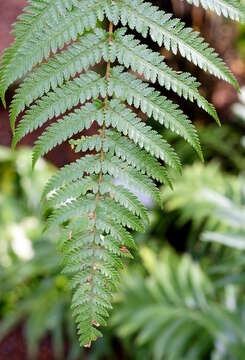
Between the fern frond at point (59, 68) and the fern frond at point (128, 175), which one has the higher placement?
the fern frond at point (59, 68)

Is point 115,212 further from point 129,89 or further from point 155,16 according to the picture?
point 155,16

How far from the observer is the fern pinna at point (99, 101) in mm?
722

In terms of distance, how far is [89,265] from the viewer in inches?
30.8

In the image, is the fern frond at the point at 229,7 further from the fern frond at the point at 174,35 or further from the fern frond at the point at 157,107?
the fern frond at the point at 157,107

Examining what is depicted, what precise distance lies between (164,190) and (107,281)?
241cm

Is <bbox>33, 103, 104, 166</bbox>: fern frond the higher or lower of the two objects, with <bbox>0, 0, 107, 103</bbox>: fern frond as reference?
lower

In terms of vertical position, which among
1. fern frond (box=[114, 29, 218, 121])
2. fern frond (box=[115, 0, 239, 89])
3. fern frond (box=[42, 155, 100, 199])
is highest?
fern frond (box=[115, 0, 239, 89])

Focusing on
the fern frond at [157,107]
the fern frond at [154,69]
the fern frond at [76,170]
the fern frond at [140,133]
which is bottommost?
the fern frond at [76,170]

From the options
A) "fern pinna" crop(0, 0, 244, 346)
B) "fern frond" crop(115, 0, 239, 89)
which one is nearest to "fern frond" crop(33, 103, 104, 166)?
"fern pinna" crop(0, 0, 244, 346)

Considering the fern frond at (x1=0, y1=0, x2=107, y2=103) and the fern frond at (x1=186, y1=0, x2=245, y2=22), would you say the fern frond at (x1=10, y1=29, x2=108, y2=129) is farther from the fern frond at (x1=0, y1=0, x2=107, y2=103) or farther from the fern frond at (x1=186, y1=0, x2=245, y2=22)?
the fern frond at (x1=186, y1=0, x2=245, y2=22)

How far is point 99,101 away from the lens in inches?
30.6

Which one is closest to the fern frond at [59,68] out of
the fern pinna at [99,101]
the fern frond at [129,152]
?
the fern pinna at [99,101]

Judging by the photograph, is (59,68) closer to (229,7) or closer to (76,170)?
(76,170)

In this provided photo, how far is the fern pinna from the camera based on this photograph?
722 mm
